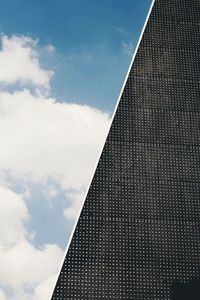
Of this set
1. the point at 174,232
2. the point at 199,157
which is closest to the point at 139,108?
the point at 199,157

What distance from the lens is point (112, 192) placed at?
68.2 ft

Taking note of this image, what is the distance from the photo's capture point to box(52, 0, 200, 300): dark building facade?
62.3 feet

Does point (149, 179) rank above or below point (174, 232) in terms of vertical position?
above

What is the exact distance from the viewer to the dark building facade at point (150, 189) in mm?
19000

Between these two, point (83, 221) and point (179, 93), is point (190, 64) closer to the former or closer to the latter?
point (179, 93)

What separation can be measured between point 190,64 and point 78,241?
11288 millimetres

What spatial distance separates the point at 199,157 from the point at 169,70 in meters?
4.96

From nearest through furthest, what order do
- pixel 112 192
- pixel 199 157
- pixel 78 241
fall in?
pixel 78 241, pixel 112 192, pixel 199 157

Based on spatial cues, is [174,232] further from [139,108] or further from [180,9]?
[180,9]

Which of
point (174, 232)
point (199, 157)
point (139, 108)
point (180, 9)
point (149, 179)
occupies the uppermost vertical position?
point (180, 9)

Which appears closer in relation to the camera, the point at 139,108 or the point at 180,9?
the point at 139,108

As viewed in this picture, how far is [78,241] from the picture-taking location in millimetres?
19438

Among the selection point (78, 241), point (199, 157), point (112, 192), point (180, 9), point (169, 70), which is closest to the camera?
point (78, 241)

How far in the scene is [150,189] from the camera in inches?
836
